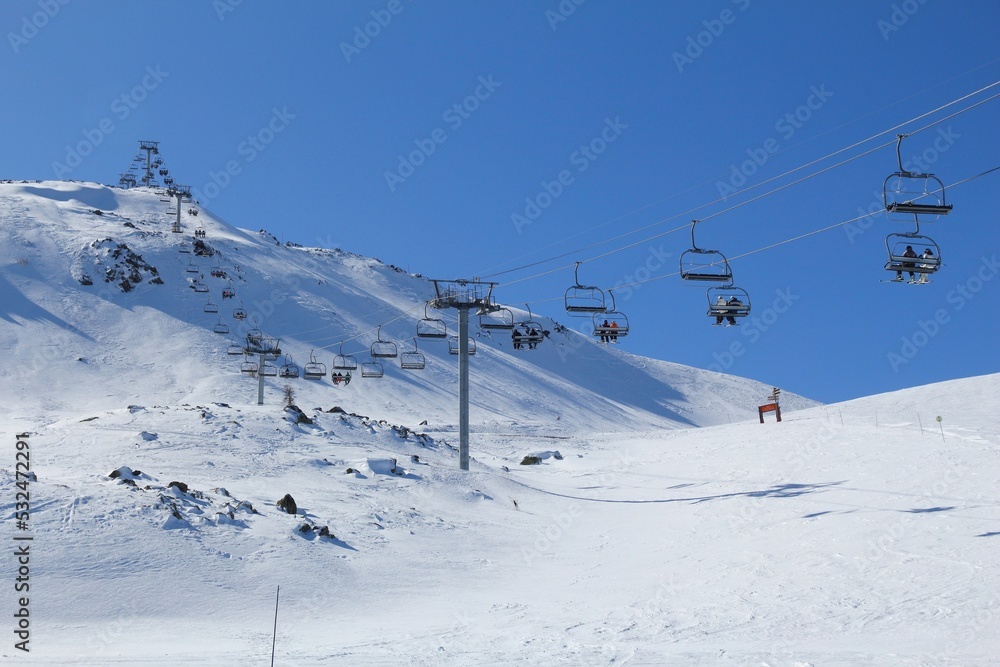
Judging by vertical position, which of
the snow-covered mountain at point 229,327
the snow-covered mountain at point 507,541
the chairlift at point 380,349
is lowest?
the snow-covered mountain at point 507,541

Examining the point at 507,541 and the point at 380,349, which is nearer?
the point at 507,541

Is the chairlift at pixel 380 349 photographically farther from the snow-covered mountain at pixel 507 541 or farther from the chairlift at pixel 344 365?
the snow-covered mountain at pixel 507 541

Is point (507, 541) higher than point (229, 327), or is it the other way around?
point (229, 327)

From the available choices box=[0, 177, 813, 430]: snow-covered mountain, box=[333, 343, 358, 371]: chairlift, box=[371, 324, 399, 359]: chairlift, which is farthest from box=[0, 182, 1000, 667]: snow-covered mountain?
box=[0, 177, 813, 430]: snow-covered mountain

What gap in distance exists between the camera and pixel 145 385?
68.9 meters

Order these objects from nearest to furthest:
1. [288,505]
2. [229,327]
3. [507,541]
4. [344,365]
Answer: [288,505] < [507,541] < [344,365] < [229,327]

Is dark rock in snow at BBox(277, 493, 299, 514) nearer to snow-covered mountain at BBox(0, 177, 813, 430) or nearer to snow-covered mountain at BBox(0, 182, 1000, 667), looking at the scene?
snow-covered mountain at BBox(0, 182, 1000, 667)

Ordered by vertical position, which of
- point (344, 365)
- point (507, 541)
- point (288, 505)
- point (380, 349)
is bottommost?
point (507, 541)

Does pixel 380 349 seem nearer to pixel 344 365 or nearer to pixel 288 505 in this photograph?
pixel 344 365

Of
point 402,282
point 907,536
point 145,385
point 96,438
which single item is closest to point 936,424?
point 907,536

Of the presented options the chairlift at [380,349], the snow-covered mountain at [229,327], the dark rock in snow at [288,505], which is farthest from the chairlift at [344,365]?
the dark rock in snow at [288,505]

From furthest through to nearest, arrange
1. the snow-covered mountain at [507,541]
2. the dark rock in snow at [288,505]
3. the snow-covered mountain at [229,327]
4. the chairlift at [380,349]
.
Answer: the snow-covered mountain at [229,327], the chairlift at [380,349], the dark rock in snow at [288,505], the snow-covered mountain at [507,541]

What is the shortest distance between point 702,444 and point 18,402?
4920 centimetres

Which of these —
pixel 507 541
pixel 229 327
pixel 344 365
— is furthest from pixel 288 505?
pixel 229 327
